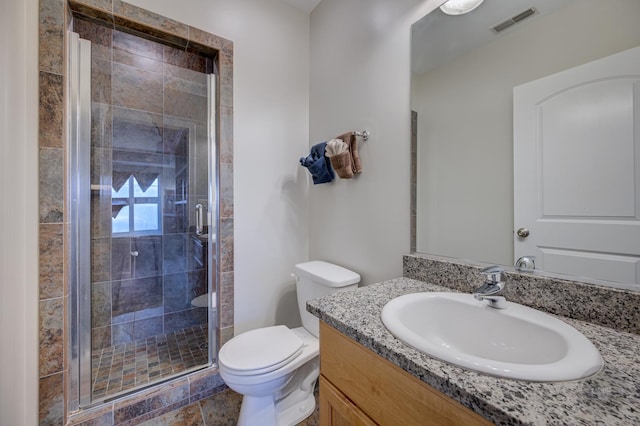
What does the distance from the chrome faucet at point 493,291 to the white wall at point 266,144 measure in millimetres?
1308

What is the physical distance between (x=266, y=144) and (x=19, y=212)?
120 centimetres

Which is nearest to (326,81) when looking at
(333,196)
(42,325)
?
(333,196)

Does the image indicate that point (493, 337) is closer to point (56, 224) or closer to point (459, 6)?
point (459, 6)

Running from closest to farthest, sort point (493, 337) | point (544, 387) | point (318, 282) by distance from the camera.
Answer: point (544, 387)
point (493, 337)
point (318, 282)

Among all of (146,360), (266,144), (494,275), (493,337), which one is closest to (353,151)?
(266,144)

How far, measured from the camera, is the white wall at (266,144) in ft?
5.43

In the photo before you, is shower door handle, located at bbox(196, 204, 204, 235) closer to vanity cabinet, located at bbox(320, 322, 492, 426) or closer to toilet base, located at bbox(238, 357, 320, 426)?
toilet base, located at bbox(238, 357, 320, 426)

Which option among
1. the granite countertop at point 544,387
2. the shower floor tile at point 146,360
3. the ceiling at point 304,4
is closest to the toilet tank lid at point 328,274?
the granite countertop at point 544,387

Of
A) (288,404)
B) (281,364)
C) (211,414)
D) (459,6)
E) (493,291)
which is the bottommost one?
(211,414)

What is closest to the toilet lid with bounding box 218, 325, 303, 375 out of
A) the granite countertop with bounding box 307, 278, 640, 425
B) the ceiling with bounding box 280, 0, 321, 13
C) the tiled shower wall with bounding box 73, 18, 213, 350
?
the tiled shower wall with bounding box 73, 18, 213, 350

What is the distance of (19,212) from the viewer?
0.99m

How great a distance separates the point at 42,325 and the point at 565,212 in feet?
6.79

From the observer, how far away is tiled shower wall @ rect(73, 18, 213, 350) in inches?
62.7

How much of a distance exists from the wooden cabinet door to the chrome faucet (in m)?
0.47
